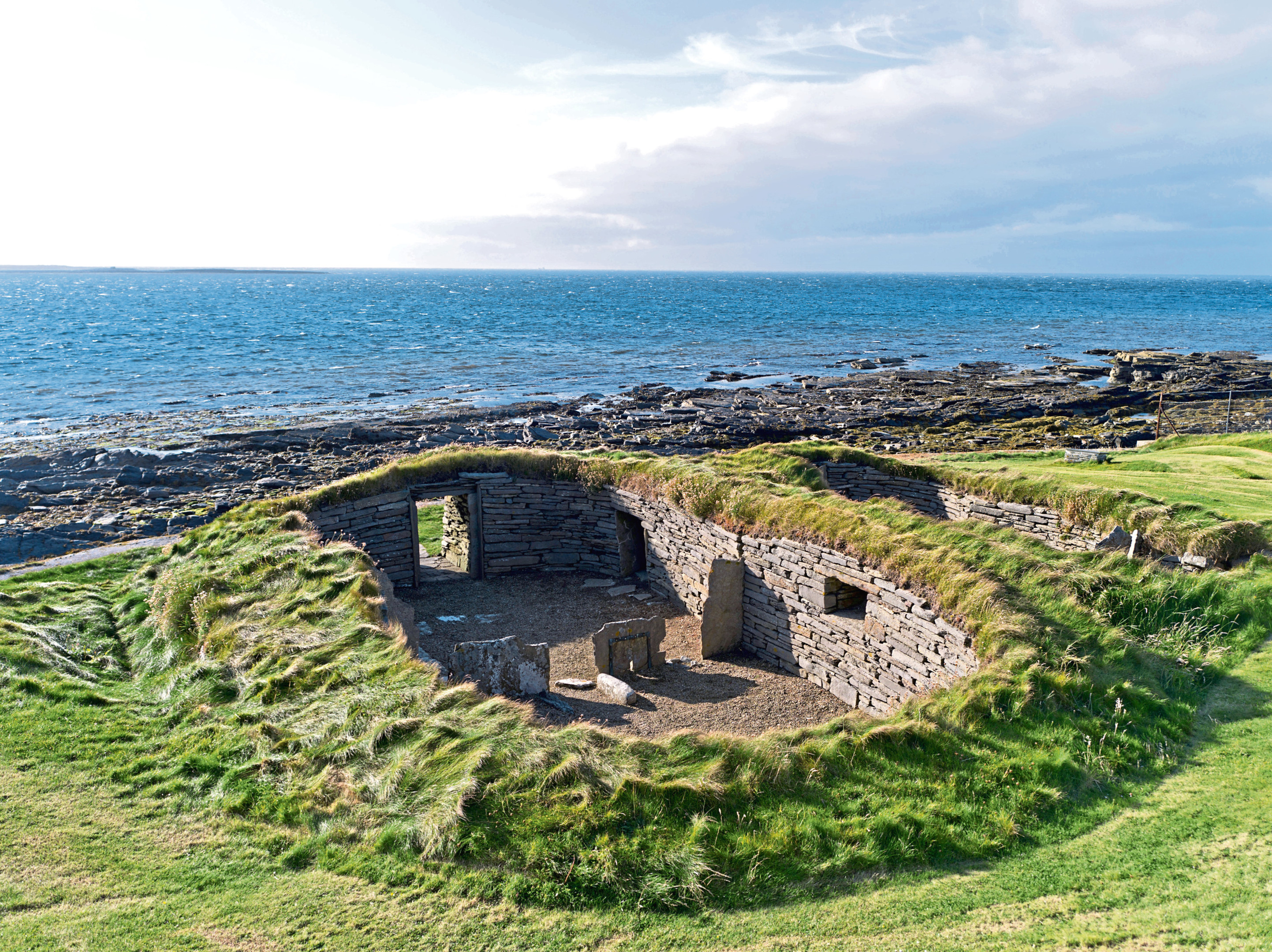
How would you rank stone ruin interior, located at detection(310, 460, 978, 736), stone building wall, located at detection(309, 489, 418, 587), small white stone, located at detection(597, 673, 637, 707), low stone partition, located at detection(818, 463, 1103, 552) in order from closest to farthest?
stone ruin interior, located at detection(310, 460, 978, 736)
small white stone, located at detection(597, 673, 637, 707)
low stone partition, located at detection(818, 463, 1103, 552)
stone building wall, located at detection(309, 489, 418, 587)

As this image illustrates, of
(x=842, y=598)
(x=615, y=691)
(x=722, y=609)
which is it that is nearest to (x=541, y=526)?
(x=722, y=609)

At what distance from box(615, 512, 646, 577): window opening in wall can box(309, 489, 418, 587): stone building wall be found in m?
4.94

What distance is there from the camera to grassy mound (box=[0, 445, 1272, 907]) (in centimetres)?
780

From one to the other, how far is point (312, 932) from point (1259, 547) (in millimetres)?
15191

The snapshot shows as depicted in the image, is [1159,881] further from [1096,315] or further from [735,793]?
[1096,315]

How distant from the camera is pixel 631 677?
1441 cm

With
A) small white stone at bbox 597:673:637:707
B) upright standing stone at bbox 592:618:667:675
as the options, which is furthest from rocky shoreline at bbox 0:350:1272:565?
small white stone at bbox 597:673:637:707

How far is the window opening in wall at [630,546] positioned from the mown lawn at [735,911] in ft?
39.7

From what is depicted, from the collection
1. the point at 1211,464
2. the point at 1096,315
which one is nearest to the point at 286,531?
the point at 1211,464

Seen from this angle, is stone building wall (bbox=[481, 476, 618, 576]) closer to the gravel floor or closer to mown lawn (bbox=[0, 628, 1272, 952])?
the gravel floor

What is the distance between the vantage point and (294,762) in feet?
31.1

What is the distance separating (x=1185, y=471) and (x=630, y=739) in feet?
56.3

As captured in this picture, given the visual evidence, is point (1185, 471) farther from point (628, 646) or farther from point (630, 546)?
point (628, 646)

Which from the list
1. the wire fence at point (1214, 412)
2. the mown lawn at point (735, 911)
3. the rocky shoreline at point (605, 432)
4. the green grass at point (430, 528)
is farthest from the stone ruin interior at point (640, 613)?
the wire fence at point (1214, 412)
